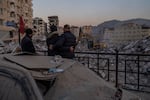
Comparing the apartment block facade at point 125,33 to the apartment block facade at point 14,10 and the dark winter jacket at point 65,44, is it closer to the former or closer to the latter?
the apartment block facade at point 14,10

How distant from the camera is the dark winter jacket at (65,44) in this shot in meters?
5.49

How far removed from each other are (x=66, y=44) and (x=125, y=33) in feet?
93.0

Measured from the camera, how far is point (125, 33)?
109 feet

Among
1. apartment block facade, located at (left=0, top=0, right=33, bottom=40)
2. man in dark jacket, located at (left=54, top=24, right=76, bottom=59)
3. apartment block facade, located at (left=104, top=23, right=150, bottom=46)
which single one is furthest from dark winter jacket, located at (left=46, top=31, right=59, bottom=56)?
apartment block facade, located at (left=0, top=0, right=33, bottom=40)

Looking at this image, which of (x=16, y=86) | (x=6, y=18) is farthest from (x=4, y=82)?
(x=6, y=18)

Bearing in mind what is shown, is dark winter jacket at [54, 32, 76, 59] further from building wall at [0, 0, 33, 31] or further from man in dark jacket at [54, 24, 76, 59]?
building wall at [0, 0, 33, 31]

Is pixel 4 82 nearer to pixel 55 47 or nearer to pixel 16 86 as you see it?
pixel 16 86

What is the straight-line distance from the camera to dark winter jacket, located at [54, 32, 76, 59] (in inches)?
216

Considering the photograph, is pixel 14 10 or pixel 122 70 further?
pixel 14 10

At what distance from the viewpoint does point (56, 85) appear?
223cm

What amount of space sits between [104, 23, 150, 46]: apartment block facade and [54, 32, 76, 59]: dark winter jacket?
24565 mm

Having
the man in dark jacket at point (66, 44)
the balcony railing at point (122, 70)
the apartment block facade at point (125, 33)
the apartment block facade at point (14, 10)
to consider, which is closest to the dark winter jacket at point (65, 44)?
the man in dark jacket at point (66, 44)

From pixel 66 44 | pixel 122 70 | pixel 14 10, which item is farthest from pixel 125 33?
pixel 14 10

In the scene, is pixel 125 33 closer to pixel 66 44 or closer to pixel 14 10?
pixel 66 44
